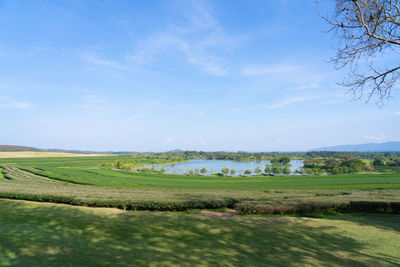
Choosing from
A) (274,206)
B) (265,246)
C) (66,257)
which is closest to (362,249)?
(265,246)

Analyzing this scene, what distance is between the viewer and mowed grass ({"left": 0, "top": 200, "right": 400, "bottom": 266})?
16.2ft

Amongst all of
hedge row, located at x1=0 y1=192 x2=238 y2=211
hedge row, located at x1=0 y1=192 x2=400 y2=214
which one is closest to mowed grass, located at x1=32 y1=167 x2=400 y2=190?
hedge row, located at x1=0 y1=192 x2=400 y2=214

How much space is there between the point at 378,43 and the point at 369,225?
7.01 m

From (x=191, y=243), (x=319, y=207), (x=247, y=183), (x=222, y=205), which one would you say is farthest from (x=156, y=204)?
(x=247, y=183)

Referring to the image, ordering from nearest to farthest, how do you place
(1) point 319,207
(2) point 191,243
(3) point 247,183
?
(2) point 191,243 < (1) point 319,207 < (3) point 247,183

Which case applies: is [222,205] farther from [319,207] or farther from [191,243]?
[191,243]

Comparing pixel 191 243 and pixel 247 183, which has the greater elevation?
pixel 191 243

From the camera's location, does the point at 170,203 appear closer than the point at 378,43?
No

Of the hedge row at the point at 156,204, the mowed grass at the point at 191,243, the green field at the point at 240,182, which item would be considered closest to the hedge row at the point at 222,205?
the hedge row at the point at 156,204

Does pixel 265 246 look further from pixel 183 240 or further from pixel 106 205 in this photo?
pixel 106 205

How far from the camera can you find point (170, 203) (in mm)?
12922

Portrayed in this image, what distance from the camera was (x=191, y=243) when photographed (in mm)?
5949

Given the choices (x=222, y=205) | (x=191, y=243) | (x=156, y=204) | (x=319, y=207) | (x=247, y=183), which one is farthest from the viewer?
(x=247, y=183)

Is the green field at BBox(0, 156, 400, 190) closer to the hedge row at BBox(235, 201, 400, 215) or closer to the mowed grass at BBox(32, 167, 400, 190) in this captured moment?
the mowed grass at BBox(32, 167, 400, 190)
